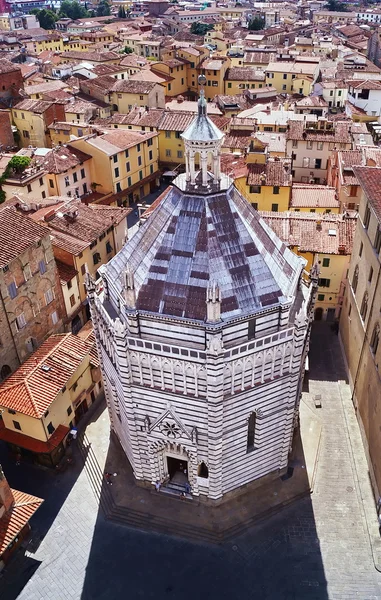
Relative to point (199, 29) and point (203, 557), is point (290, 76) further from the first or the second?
point (203, 557)

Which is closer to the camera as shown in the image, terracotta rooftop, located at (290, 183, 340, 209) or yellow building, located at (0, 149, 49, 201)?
terracotta rooftop, located at (290, 183, 340, 209)

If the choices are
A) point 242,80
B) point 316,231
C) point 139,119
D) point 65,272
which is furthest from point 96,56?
point 316,231

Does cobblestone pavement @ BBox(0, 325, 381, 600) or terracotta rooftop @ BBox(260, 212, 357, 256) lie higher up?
terracotta rooftop @ BBox(260, 212, 357, 256)

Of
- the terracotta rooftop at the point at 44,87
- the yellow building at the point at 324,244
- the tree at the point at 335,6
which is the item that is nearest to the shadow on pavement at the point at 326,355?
the yellow building at the point at 324,244

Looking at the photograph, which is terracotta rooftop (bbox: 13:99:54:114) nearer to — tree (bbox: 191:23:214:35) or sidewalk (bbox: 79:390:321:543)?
sidewalk (bbox: 79:390:321:543)

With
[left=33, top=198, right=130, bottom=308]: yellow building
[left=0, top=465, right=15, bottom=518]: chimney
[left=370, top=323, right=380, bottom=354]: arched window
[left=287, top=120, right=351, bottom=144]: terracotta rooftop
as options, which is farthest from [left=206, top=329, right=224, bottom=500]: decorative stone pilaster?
[left=287, top=120, right=351, bottom=144]: terracotta rooftop

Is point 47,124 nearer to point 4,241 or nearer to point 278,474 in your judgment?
point 4,241

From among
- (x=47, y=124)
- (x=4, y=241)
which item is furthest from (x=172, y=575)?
(x=47, y=124)
